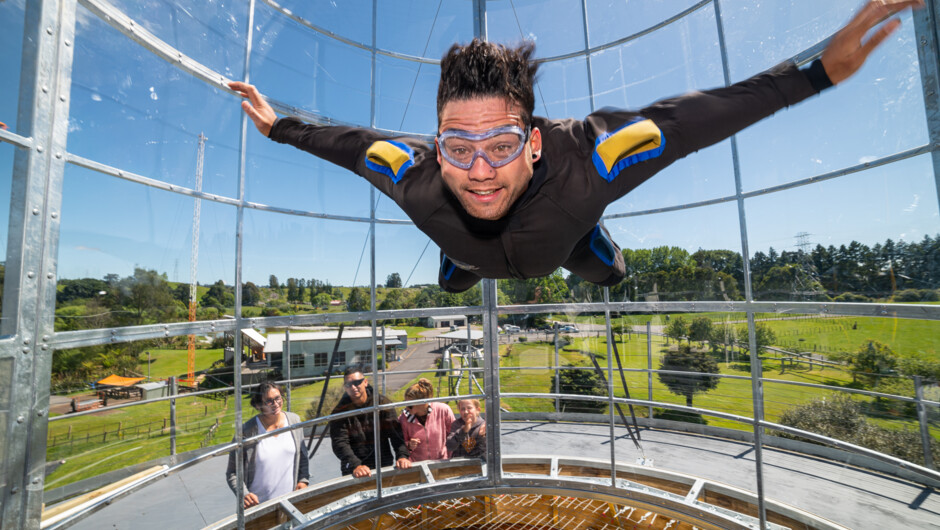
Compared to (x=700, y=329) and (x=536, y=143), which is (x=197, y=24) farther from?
(x=700, y=329)

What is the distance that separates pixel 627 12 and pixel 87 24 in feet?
16.1

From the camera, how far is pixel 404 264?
4180mm

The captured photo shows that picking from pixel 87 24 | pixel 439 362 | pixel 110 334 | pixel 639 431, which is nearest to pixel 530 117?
pixel 87 24

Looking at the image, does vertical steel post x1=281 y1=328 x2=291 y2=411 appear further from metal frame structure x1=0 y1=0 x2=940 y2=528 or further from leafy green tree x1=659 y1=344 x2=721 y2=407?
leafy green tree x1=659 y1=344 x2=721 y2=407

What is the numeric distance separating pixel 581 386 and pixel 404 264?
2.80 m

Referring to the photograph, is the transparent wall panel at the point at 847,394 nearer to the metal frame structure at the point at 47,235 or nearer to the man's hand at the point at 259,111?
the metal frame structure at the point at 47,235

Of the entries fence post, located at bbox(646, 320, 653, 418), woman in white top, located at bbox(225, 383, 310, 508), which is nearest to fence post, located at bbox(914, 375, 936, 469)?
fence post, located at bbox(646, 320, 653, 418)

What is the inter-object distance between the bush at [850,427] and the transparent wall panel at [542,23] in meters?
4.75

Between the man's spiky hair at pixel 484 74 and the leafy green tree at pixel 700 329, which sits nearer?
the man's spiky hair at pixel 484 74

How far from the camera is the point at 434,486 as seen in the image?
13.0 ft

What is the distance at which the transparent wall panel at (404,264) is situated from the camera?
3.95 m

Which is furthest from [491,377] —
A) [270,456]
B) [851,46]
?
[851,46]

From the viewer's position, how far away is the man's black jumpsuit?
1.49 meters

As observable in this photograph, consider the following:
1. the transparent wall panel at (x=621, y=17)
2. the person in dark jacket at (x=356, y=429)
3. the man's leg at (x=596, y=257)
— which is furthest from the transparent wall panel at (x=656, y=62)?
the person in dark jacket at (x=356, y=429)
